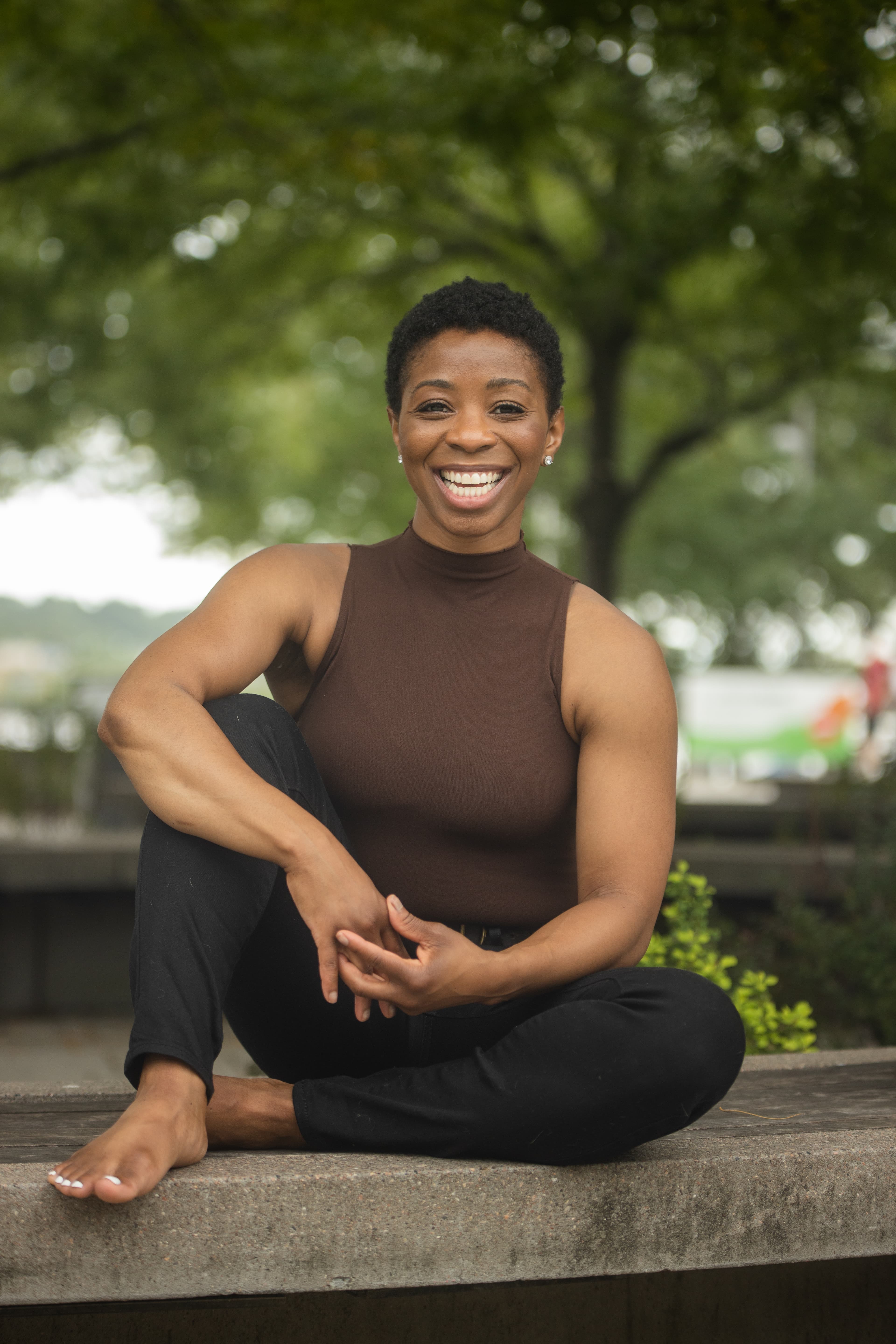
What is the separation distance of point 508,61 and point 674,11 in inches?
79.2

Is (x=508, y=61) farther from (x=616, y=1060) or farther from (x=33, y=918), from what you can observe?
(x=616, y=1060)

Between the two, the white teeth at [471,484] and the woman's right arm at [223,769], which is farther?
the white teeth at [471,484]

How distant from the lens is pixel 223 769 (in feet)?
7.39

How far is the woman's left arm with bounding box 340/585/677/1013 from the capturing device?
7.00 ft

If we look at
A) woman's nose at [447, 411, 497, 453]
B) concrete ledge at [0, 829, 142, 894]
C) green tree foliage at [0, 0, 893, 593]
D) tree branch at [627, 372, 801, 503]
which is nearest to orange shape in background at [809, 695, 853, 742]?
green tree foliage at [0, 0, 893, 593]

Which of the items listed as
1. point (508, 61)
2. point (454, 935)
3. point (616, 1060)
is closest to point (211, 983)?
point (454, 935)

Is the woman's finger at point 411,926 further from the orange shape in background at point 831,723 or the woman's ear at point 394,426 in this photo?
the orange shape in background at point 831,723

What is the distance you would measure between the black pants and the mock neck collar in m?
0.48

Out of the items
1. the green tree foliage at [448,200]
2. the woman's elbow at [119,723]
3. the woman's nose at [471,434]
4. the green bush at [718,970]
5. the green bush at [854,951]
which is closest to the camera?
the woman's elbow at [119,723]

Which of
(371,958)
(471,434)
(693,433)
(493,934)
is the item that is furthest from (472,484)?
(693,433)

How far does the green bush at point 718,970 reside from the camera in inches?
142

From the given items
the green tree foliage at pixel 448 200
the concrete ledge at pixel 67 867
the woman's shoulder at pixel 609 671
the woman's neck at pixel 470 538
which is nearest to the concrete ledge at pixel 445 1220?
the woman's shoulder at pixel 609 671

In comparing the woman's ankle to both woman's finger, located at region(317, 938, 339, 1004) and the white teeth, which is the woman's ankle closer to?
woman's finger, located at region(317, 938, 339, 1004)

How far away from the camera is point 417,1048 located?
239cm
